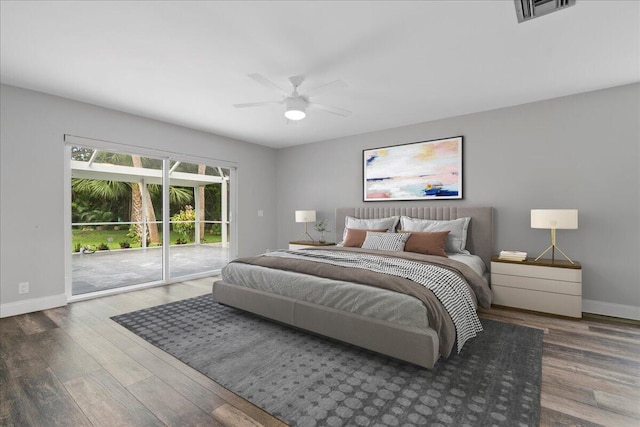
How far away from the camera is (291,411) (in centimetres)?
174

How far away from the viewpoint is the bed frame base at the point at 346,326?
2.07 m

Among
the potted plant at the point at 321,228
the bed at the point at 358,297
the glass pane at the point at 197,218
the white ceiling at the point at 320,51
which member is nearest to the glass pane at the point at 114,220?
the glass pane at the point at 197,218

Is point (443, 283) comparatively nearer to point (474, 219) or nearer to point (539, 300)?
point (539, 300)

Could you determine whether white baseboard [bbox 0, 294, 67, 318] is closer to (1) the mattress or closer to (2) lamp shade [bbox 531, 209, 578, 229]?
(1) the mattress

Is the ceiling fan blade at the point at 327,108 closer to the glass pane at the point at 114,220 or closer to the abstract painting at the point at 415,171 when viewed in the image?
the abstract painting at the point at 415,171

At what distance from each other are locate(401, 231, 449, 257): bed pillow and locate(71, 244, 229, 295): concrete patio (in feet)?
11.5

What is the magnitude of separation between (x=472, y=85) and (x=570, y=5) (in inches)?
50.8

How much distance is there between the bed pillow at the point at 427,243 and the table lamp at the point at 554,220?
97cm

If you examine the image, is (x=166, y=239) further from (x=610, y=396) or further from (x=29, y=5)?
(x=610, y=396)

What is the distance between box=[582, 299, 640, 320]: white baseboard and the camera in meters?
3.24

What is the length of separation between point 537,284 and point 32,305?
222 inches

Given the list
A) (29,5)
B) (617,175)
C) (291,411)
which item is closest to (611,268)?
(617,175)

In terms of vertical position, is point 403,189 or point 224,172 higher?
point 224,172

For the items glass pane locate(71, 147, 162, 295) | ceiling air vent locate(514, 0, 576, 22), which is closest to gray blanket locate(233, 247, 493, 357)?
ceiling air vent locate(514, 0, 576, 22)
